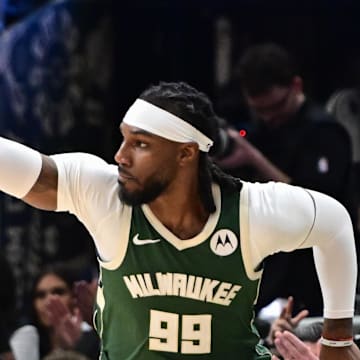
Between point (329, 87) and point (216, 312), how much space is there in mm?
3388

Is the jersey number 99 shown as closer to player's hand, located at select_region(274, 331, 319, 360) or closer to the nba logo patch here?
the nba logo patch

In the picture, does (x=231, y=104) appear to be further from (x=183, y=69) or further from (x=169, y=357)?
(x=169, y=357)

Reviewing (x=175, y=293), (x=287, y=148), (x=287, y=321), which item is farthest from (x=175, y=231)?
(x=287, y=148)

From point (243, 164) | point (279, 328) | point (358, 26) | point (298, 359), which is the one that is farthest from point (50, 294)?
point (358, 26)

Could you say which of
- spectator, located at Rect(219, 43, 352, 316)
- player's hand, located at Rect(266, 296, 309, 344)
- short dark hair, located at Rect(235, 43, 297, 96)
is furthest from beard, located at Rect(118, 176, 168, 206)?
short dark hair, located at Rect(235, 43, 297, 96)

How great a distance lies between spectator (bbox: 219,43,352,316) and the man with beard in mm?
1284

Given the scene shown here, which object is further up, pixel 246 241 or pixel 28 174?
pixel 28 174

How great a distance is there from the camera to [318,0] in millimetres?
6973

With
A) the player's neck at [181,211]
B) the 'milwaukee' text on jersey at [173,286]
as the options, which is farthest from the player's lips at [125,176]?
the 'milwaukee' text on jersey at [173,286]

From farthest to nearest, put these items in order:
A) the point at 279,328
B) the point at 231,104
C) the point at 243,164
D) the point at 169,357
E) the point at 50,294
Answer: the point at 231,104 < the point at 50,294 < the point at 243,164 < the point at 279,328 < the point at 169,357

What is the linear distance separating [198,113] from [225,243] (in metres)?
0.38

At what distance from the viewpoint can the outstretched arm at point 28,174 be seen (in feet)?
11.8

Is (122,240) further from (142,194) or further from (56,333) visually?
(56,333)

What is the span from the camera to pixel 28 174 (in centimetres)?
362
